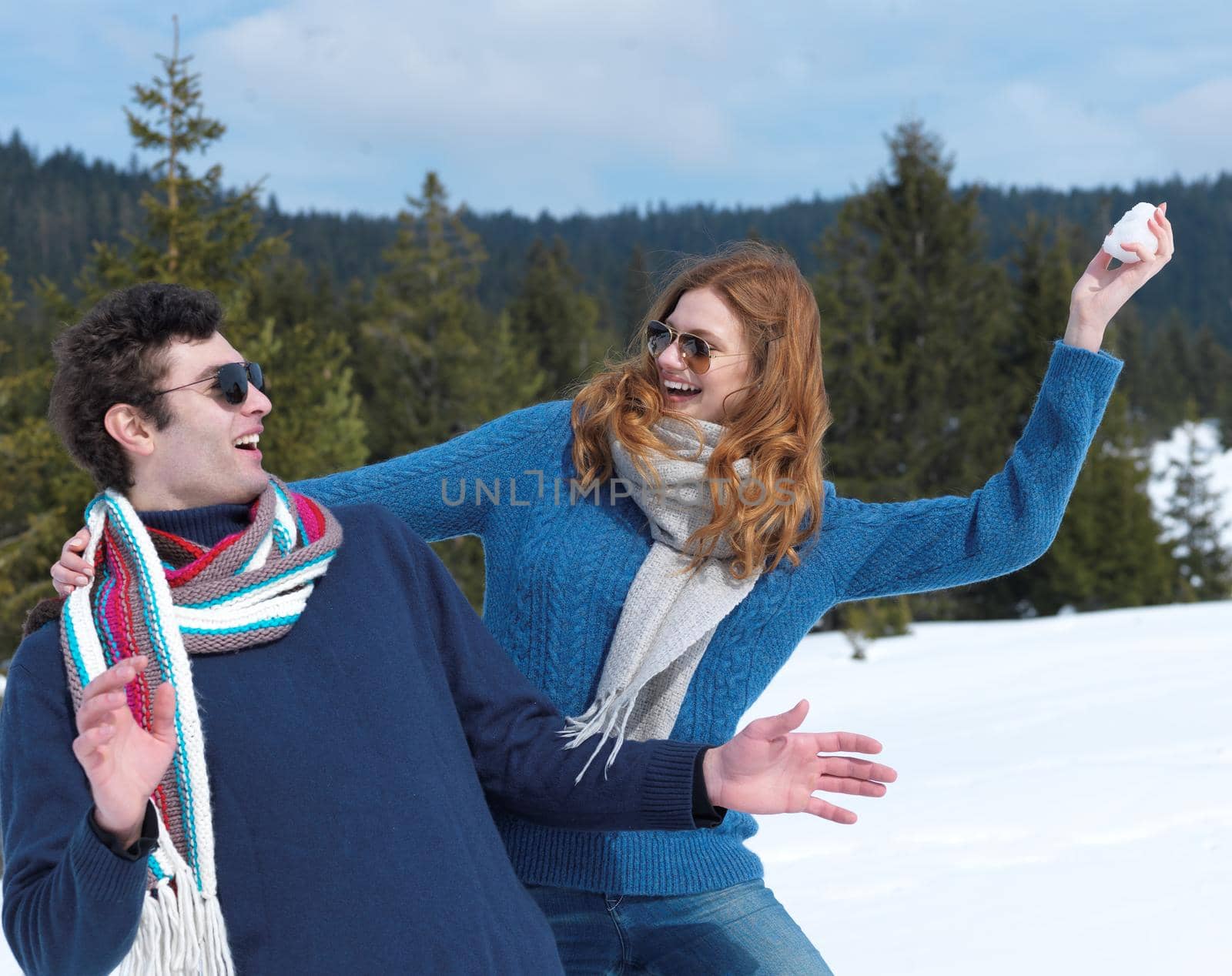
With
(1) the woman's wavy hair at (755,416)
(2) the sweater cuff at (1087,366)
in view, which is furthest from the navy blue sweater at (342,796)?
(2) the sweater cuff at (1087,366)

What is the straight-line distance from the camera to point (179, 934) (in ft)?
5.64

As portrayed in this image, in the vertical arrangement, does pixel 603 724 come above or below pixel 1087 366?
below

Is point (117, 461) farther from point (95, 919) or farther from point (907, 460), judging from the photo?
point (907, 460)

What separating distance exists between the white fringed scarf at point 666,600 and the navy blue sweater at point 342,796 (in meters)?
0.22

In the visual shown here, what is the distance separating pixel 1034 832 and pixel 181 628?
4498 mm

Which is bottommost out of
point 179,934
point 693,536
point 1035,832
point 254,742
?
point 1035,832

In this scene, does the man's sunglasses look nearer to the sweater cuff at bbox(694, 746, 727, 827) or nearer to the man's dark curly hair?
the man's dark curly hair

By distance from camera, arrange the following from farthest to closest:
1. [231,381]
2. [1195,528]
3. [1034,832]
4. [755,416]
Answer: [1195,528] → [1034,832] → [755,416] → [231,381]

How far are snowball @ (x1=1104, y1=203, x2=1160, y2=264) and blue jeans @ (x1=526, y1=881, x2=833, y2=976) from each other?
1538 millimetres

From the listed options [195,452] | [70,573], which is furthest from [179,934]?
[195,452]

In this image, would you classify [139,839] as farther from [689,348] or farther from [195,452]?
[689,348]

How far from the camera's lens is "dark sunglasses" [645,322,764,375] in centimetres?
274

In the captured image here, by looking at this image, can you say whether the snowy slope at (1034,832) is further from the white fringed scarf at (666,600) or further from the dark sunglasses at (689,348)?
the dark sunglasses at (689,348)

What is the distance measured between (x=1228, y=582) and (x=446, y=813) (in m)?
23.5
